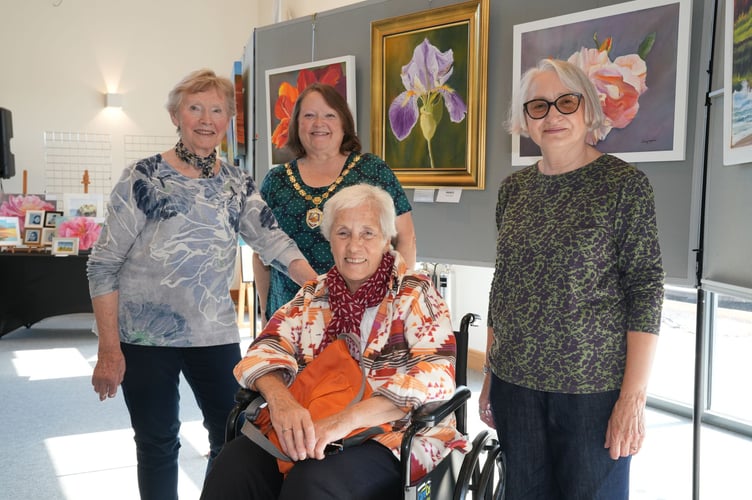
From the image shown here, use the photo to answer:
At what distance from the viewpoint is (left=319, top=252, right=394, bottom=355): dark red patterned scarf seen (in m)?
1.71

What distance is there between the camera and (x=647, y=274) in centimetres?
145

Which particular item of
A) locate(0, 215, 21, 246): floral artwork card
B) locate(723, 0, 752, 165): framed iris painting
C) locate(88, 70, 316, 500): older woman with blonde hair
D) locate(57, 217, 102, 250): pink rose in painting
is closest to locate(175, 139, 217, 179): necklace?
locate(88, 70, 316, 500): older woman with blonde hair

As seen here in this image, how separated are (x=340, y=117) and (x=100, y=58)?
6.11 meters

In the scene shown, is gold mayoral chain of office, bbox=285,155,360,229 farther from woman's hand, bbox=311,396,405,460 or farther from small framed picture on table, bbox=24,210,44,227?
small framed picture on table, bbox=24,210,44,227

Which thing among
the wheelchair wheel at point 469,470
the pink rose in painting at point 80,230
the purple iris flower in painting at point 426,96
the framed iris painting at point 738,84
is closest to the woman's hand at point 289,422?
the wheelchair wheel at point 469,470

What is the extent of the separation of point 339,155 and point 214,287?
26.3 inches

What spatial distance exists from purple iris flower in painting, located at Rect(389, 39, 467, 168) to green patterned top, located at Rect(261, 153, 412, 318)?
66cm

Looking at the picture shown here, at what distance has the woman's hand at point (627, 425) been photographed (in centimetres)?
146

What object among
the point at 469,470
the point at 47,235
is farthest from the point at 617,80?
the point at 47,235

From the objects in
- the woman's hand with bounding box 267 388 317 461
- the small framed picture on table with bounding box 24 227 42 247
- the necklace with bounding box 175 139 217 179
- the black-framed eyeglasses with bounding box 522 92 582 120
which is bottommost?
the woman's hand with bounding box 267 388 317 461

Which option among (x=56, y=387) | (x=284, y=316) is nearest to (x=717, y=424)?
(x=284, y=316)

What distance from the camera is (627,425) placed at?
146 centimetres

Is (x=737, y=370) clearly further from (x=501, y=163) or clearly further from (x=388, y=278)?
(x=388, y=278)

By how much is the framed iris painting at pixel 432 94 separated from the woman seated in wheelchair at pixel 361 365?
1.10 m
